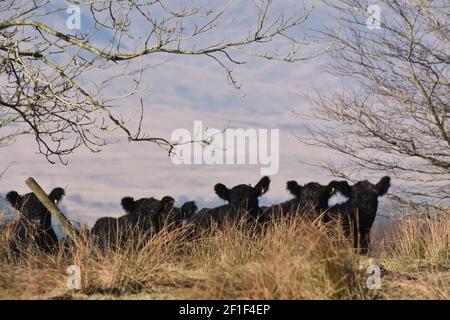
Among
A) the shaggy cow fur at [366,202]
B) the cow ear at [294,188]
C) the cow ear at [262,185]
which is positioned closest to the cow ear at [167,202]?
the cow ear at [262,185]

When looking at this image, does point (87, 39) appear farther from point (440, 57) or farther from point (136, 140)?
point (440, 57)

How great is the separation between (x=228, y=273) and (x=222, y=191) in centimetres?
593

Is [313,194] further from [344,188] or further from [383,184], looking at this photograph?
[383,184]

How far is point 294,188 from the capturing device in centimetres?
1321

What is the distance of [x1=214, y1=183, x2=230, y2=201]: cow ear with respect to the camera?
12664 millimetres

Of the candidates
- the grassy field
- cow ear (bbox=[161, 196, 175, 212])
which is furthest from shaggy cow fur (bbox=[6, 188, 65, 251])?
the grassy field

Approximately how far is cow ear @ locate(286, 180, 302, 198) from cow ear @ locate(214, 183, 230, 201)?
4.03 feet

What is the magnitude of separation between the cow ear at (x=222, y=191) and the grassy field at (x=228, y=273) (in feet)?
8.71

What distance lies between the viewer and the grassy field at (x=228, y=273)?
6.40 metres

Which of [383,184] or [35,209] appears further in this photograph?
[383,184]

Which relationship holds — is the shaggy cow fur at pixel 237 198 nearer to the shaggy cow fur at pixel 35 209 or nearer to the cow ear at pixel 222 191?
the cow ear at pixel 222 191

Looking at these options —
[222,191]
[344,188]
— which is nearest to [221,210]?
[222,191]

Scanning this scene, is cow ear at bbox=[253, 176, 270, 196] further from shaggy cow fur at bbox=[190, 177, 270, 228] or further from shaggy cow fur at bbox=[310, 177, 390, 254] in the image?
shaggy cow fur at bbox=[310, 177, 390, 254]
